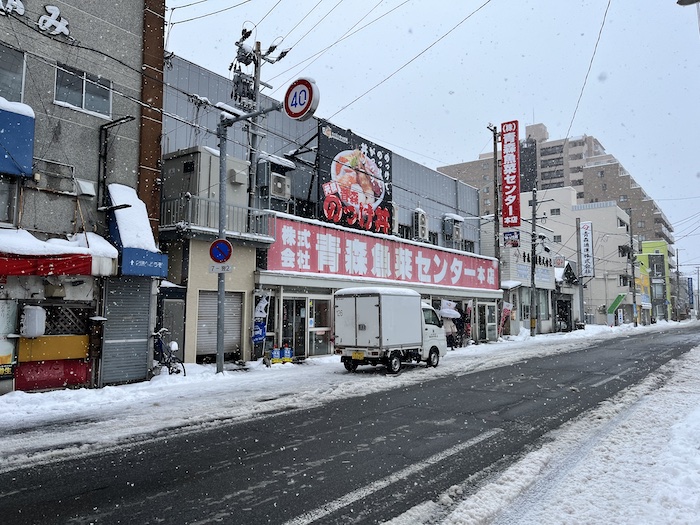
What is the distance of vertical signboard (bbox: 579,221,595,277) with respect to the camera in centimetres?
5338

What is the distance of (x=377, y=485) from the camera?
209 inches

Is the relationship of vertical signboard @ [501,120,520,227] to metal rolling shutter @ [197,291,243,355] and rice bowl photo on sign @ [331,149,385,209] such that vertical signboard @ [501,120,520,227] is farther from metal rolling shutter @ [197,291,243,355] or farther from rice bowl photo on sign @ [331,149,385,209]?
metal rolling shutter @ [197,291,243,355]

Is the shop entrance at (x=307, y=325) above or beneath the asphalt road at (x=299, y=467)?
above

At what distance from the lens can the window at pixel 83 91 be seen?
12180 mm

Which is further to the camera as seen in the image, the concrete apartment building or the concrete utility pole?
the concrete apartment building

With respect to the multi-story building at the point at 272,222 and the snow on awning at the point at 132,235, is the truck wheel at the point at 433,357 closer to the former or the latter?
the multi-story building at the point at 272,222

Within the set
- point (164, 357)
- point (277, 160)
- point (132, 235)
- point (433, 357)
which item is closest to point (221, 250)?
point (132, 235)

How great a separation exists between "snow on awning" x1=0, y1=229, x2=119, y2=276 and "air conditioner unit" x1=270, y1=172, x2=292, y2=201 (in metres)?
8.11

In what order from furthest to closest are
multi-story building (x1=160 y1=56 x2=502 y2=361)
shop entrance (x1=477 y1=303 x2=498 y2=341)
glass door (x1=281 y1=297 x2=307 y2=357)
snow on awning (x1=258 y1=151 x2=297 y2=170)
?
1. shop entrance (x1=477 y1=303 x2=498 y2=341)
2. snow on awning (x1=258 y1=151 x2=297 y2=170)
3. glass door (x1=281 y1=297 x2=307 y2=357)
4. multi-story building (x1=160 y1=56 x2=502 y2=361)

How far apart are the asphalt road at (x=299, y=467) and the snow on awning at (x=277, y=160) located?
→ 39.5 ft

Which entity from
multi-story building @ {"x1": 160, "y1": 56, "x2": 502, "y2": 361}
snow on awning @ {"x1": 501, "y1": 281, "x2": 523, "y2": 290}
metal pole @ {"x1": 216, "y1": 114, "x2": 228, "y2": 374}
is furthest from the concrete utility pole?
snow on awning @ {"x1": 501, "y1": 281, "x2": 523, "y2": 290}

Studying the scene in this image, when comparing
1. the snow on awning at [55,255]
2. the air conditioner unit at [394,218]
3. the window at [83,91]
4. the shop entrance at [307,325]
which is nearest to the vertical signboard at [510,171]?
the air conditioner unit at [394,218]

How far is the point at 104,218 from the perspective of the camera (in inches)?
504

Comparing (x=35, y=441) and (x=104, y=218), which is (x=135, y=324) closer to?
(x=104, y=218)
